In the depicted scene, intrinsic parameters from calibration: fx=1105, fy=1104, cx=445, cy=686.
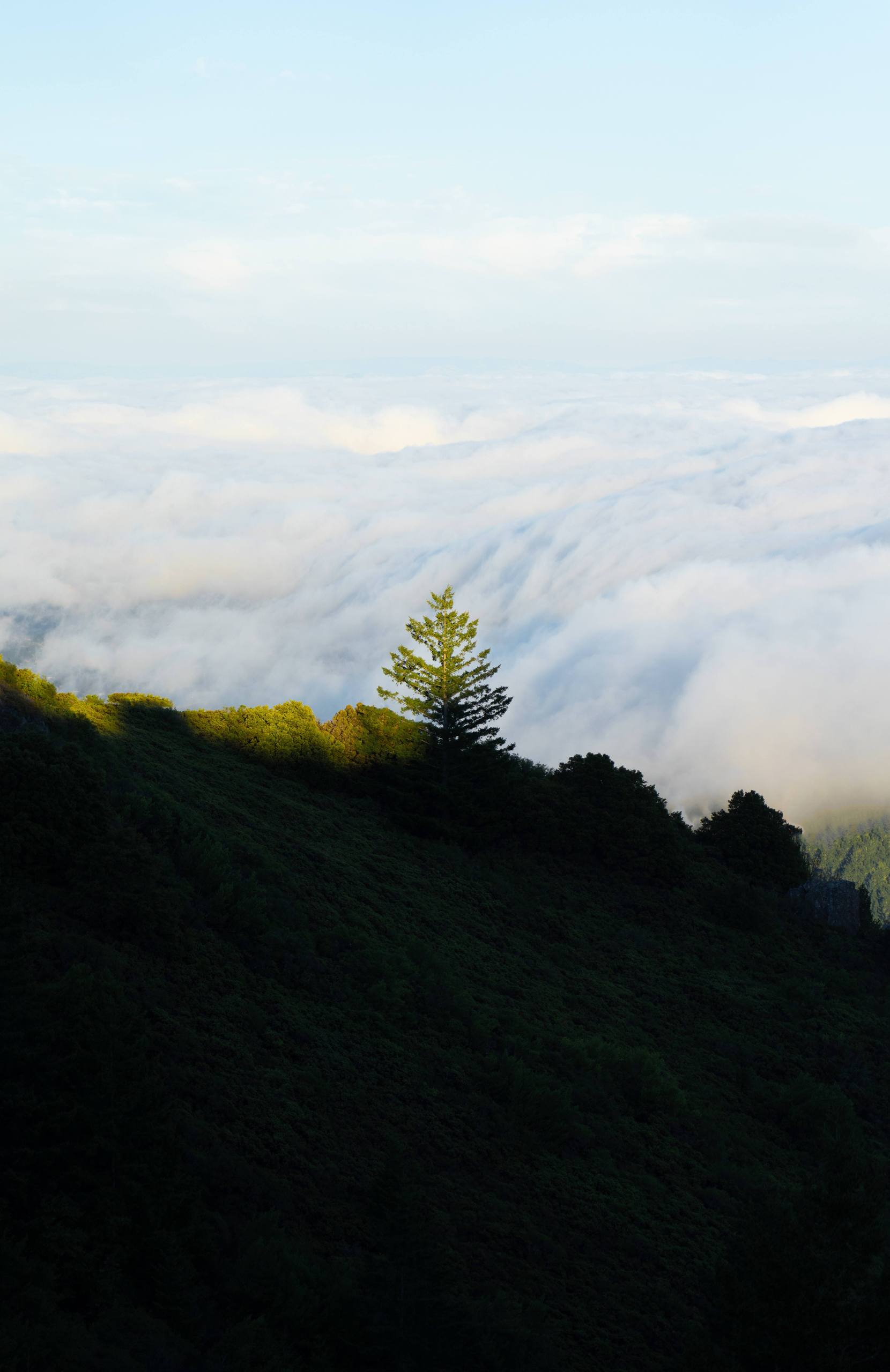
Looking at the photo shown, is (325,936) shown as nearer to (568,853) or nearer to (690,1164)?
(690,1164)

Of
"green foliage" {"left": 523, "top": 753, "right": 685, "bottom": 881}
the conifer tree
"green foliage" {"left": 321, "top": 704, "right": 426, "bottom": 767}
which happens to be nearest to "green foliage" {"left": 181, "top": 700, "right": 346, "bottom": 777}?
"green foliage" {"left": 321, "top": 704, "right": 426, "bottom": 767}

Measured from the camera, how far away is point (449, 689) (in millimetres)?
36625

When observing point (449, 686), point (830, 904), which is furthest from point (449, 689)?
point (830, 904)

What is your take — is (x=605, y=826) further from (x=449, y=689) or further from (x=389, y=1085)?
(x=389, y=1085)

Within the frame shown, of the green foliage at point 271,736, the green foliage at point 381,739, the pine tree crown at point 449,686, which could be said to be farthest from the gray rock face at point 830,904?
the green foliage at point 271,736

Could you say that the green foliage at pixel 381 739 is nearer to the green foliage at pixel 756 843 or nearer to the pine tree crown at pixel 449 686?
the pine tree crown at pixel 449 686

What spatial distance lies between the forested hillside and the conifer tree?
212cm

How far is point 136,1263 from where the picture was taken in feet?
37.8

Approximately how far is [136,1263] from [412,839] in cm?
2168

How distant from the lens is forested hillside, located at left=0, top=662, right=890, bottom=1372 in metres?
11.7

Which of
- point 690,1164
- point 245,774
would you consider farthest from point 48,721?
point 690,1164

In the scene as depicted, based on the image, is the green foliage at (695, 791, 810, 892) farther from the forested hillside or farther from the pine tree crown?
the pine tree crown

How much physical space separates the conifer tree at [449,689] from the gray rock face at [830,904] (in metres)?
11.5

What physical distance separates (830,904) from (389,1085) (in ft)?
80.8
